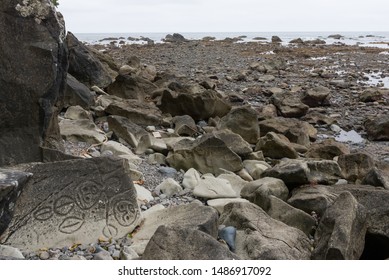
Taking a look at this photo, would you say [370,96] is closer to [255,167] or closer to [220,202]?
[255,167]

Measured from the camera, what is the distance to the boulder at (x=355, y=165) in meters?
7.33

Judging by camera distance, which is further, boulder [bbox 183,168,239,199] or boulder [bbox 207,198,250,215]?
boulder [bbox 183,168,239,199]

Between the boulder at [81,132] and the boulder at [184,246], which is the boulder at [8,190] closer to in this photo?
the boulder at [184,246]

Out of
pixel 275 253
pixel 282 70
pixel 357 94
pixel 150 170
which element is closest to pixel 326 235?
pixel 275 253

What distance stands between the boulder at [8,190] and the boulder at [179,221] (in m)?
1.19

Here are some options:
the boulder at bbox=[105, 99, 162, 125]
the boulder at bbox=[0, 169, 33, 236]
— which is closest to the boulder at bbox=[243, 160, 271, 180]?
the boulder at bbox=[105, 99, 162, 125]

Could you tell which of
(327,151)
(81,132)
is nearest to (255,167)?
(327,151)

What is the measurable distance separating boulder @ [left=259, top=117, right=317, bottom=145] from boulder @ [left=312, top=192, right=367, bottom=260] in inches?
230

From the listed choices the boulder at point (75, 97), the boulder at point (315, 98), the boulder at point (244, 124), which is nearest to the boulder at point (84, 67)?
the boulder at point (75, 97)

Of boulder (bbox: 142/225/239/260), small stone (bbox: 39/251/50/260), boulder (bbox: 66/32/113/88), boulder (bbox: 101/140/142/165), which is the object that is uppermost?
boulder (bbox: 66/32/113/88)

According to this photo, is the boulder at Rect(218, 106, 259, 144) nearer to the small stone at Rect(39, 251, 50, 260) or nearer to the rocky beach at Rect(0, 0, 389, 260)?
the rocky beach at Rect(0, 0, 389, 260)

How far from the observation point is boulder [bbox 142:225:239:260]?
368cm

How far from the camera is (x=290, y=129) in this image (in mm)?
10594

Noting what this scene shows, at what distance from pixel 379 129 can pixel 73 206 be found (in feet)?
31.1
